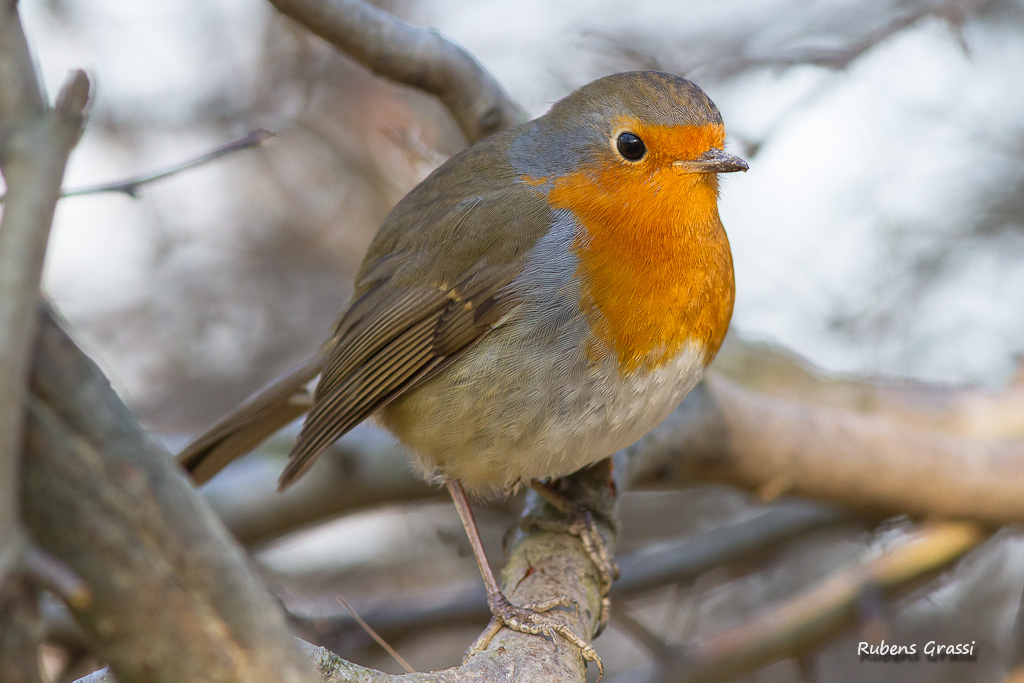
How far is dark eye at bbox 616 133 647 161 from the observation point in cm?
283

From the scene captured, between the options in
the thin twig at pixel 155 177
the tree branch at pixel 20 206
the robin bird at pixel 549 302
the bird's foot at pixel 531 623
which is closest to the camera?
the tree branch at pixel 20 206

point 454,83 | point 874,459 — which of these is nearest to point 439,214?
point 454,83

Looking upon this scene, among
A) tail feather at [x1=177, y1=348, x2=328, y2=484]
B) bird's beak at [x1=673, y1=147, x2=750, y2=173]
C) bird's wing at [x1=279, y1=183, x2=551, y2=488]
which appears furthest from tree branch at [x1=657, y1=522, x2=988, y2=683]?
bird's beak at [x1=673, y1=147, x2=750, y2=173]

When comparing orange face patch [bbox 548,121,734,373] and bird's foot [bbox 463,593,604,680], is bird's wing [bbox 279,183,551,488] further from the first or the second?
bird's foot [bbox 463,593,604,680]

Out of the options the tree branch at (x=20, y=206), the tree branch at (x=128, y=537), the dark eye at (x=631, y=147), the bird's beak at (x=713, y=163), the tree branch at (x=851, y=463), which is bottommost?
the tree branch at (x=128, y=537)

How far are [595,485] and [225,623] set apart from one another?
7.48 ft

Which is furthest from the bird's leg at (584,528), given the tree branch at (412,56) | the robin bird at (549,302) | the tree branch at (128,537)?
the tree branch at (128,537)


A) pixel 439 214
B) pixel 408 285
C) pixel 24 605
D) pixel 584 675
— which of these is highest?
pixel 439 214

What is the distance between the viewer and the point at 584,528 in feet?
9.56

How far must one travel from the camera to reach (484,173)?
10.2ft

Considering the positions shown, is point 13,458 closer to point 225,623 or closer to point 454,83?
point 225,623

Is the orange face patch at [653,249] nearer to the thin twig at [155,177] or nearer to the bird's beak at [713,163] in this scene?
the bird's beak at [713,163]

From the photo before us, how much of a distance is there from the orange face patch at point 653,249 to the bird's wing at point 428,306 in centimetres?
19

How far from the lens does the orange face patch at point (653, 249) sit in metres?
2.66
